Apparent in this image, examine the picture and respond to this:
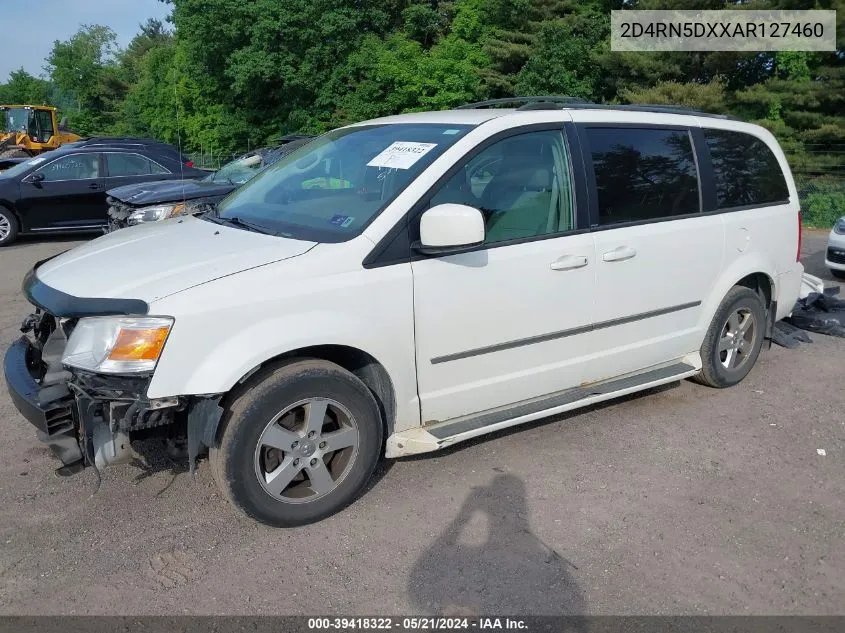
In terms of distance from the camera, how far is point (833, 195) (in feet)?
49.9

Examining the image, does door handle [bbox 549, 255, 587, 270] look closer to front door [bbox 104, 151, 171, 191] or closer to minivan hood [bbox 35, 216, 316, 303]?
minivan hood [bbox 35, 216, 316, 303]

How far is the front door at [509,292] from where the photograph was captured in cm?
363

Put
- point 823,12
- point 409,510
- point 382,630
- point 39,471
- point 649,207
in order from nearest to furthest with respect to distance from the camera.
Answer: point 382,630, point 409,510, point 39,471, point 649,207, point 823,12

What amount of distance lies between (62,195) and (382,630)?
11367 millimetres

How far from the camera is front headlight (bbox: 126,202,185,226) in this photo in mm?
8547

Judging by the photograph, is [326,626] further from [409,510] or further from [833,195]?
[833,195]

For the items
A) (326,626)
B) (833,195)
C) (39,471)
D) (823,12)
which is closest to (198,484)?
(39,471)

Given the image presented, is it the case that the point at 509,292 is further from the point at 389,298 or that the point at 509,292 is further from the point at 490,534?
the point at 490,534

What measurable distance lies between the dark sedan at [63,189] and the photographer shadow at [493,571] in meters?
10.6

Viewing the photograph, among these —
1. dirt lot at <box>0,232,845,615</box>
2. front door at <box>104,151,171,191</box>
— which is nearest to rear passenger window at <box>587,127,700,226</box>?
dirt lot at <box>0,232,845,615</box>

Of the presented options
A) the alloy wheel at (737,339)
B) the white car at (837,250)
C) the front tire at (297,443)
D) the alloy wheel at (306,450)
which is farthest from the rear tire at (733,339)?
the white car at (837,250)

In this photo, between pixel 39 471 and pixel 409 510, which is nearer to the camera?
pixel 409 510

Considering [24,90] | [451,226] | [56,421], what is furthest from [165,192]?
[24,90]

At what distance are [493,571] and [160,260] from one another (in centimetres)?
208
